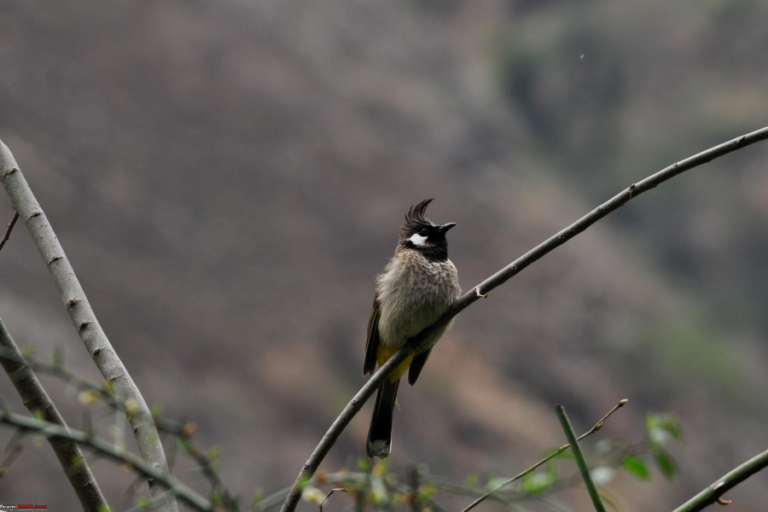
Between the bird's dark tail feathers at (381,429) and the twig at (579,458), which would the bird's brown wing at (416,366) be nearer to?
the bird's dark tail feathers at (381,429)

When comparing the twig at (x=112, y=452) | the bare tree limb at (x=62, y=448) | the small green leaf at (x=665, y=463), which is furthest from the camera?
the bare tree limb at (x=62, y=448)

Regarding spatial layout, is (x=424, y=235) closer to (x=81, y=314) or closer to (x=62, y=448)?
(x=81, y=314)

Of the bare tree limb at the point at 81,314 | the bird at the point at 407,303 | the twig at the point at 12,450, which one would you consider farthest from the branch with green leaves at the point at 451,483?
the bird at the point at 407,303

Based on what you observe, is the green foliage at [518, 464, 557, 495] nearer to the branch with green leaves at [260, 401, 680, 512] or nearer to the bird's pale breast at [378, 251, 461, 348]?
the branch with green leaves at [260, 401, 680, 512]

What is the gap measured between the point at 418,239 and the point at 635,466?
277cm

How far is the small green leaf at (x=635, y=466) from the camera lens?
1173mm

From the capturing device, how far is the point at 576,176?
16.9 metres

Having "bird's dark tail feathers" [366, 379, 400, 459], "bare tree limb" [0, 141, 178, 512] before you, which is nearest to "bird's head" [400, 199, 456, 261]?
"bird's dark tail feathers" [366, 379, 400, 459]

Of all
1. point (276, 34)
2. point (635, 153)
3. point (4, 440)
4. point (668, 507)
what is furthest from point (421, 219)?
point (635, 153)

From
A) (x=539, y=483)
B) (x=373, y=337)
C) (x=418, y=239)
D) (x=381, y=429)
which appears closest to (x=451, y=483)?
(x=539, y=483)

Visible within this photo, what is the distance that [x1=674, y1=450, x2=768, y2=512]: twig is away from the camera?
1.12 meters

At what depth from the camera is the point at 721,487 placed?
44.6 inches

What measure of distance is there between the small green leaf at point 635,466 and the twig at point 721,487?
0.26ft

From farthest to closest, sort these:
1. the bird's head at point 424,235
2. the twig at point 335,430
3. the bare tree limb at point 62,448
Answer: the bird's head at point 424,235, the bare tree limb at point 62,448, the twig at point 335,430
